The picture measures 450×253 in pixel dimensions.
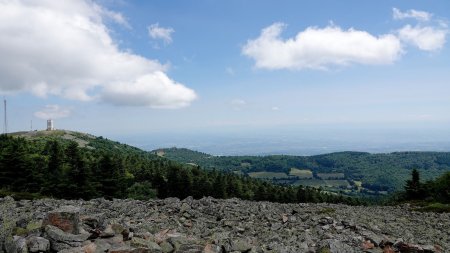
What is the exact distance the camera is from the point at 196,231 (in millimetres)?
24609

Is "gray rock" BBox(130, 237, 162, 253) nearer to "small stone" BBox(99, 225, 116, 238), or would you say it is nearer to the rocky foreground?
the rocky foreground

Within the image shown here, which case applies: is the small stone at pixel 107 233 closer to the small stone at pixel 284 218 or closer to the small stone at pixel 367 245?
the small stone at pixel 367 245

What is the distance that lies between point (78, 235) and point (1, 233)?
162 inches

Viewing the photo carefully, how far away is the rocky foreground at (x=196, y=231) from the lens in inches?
595

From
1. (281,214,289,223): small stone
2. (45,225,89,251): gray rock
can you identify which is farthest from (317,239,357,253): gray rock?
(45,225,89,251): gray rock

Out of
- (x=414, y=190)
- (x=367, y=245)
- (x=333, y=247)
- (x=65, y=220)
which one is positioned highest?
(x=65, y=220)

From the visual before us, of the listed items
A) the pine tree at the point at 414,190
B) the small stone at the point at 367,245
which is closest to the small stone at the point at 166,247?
the small stone at the point at 367,245

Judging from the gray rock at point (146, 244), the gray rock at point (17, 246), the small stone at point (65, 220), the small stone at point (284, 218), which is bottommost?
the small stone at point (284, 218)

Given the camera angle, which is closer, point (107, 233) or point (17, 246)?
point (17, 246)

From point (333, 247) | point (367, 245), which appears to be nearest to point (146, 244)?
point (333, 247)

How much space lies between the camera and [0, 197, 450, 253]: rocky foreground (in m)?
15.1

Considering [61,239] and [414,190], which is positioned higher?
[61,239]

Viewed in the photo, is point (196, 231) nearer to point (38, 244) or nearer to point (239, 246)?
point (239, 246)

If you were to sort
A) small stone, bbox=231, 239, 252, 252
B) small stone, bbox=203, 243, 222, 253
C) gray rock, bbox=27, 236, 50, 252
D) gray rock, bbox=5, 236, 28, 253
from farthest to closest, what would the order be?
small stone, bbox=231, 239, 252, 252, small stone, bbox=203, 243, 222, 253, gray rock, bbox=27, 236, 50, 252, gray rock, bbox=5, 236, 28, 253
